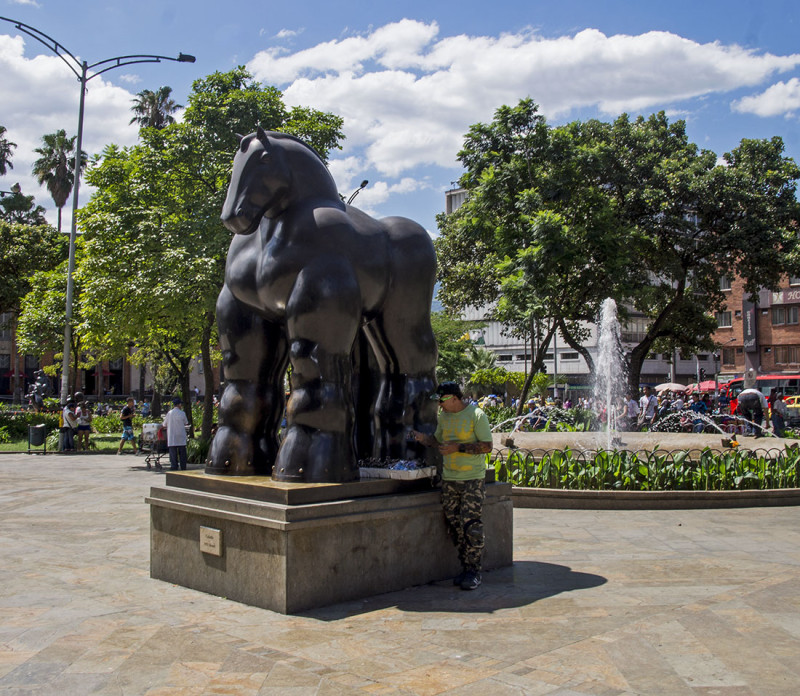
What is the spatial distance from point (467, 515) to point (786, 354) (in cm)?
5093

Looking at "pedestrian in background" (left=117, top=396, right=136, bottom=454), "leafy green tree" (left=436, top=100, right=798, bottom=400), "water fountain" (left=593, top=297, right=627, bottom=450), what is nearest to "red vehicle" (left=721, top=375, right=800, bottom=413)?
"leafy green tree" (left=436, top=100, right=798, bottom=400)

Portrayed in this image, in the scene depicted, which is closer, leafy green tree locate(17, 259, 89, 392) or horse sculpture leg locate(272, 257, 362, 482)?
horse sculpture leg locate(272, 257, 362, 482)

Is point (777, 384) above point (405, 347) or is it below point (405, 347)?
above

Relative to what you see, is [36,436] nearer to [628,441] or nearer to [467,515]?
[628,441]

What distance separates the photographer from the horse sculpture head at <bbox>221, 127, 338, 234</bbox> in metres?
5.77

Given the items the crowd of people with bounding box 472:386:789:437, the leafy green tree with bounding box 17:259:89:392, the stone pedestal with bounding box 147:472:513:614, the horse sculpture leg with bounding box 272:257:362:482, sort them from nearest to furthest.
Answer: the stone pedestal with bounding box 147:472:513:614
the horse sculpture leg with bounding box 272:257:362:482
the crowd of people with bounding box 472:386:789:437
the leafy green tree with bounding box 17:259:89:392

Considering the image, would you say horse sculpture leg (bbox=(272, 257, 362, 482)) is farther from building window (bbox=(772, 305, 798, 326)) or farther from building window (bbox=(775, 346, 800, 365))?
building window (bbox=(772, 305, 798, 326))

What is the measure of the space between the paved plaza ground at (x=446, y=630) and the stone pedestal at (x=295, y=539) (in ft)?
0.46

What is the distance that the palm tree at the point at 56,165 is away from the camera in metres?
52.2

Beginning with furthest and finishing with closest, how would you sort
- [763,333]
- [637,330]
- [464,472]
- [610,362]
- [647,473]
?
[637,330] → [763,333] → [610,362] → [647,473] → [464,472]

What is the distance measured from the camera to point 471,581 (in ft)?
18.8

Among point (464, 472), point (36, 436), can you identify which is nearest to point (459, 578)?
point (464, 472)

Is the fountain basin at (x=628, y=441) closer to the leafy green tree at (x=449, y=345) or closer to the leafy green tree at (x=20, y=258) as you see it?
the leafy green tree at (x=449, y=345)

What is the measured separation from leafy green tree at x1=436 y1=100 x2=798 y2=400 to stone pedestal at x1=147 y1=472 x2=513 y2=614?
1451cm
